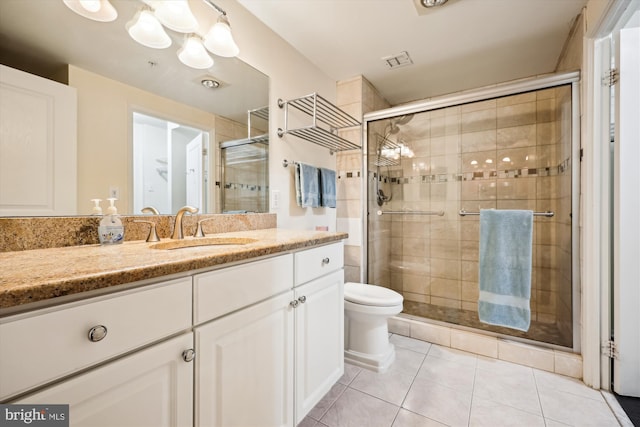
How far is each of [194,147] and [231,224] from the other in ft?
1.47

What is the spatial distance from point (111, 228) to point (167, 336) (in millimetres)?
538

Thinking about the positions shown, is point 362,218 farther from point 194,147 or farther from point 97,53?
point 97,53

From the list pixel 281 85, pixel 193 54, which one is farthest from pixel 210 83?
pixel 281 85

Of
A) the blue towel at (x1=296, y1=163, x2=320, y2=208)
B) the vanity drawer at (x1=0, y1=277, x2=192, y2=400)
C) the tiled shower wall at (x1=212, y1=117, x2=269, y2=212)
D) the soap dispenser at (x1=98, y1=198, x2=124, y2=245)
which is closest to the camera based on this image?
the vanity drawer at (x1=0, y1=277, x2=192, y2=400)

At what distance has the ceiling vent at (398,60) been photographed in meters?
2.10

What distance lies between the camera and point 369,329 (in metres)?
1.71

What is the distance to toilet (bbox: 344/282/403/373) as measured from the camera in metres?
1.65

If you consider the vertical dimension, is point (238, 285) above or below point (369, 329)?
above

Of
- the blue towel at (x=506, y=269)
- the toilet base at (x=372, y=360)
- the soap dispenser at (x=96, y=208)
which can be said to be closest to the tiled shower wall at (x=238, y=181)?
the soap dispenser at (x=96, y=208)

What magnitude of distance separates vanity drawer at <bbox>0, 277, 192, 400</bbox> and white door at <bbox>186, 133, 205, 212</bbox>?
761 millimetres

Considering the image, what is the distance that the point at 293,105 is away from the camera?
195 cm

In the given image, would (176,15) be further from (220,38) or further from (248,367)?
(248,367)

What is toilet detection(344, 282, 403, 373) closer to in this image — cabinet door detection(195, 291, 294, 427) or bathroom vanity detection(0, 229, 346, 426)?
bathroom vanity detection(0, 229, 346, 426)

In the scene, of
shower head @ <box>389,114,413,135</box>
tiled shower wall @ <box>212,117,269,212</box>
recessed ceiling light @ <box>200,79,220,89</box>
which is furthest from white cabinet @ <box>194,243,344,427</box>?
shower head @ <box>389,114,413,135</box>
